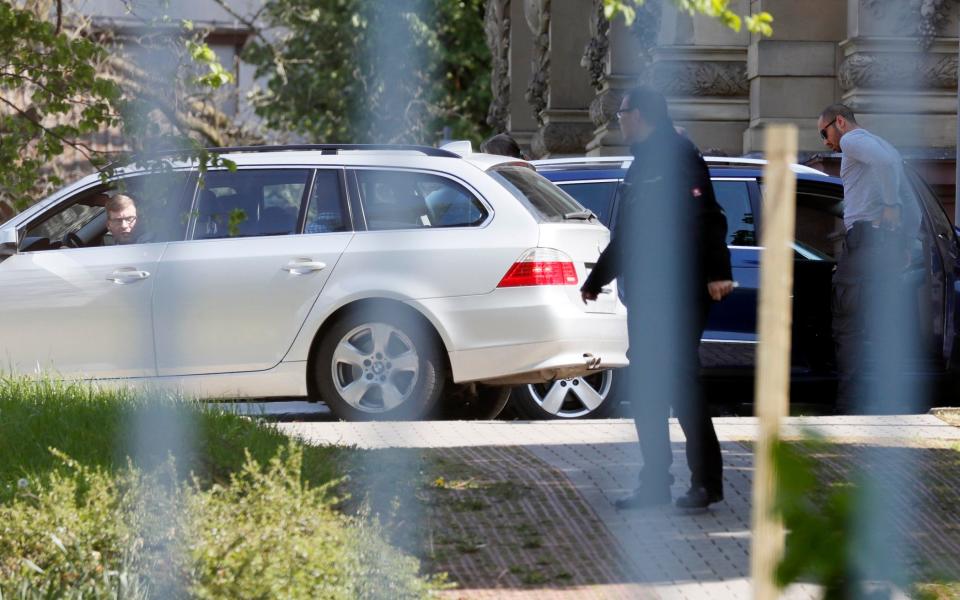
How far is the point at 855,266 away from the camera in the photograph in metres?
8.82

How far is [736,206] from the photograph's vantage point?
31.9ft

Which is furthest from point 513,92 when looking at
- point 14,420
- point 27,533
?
point 27,533

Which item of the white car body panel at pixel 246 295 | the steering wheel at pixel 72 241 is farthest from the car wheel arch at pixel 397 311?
the steering wheel at pixel 72 241

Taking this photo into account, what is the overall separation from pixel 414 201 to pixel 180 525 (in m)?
4.32

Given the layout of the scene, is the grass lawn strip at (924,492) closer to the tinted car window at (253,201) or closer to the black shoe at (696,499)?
the black shoe at (696,499)

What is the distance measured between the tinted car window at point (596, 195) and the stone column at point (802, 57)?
661 centimetres

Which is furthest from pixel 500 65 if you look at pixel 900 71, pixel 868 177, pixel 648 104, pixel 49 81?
pixel 648 104

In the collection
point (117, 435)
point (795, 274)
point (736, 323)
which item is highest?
point (795, 274)

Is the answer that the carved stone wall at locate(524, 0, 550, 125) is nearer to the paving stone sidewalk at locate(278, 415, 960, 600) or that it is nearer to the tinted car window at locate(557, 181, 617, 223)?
the tinted car window at locate(557, 181, 617, 223)

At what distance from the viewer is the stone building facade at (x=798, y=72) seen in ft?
49.7

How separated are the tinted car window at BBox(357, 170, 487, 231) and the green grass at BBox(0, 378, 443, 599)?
239 centimetres

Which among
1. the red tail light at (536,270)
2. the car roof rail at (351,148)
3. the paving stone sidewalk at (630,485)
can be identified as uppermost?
the car roof rail at (351,148)

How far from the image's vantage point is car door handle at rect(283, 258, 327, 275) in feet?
28.5

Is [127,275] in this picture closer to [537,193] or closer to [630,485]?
[537,193]
